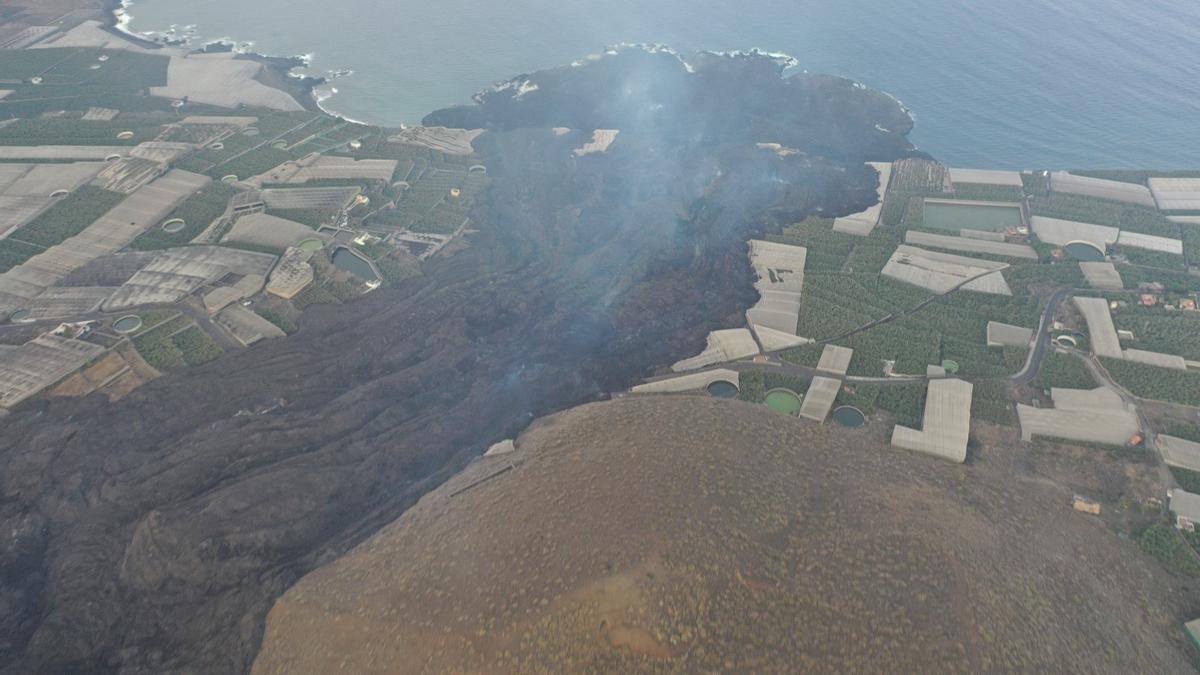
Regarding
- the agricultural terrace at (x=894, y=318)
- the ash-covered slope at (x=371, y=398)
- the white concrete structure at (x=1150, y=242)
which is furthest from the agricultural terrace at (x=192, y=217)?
the white concrete structure at (x=1150, y=242)

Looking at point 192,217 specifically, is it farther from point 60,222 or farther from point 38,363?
point 38,363

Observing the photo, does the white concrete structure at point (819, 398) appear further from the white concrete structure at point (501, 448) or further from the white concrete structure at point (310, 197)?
the white concrete structure at point (310, 197)

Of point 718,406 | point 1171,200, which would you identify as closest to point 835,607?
point 718,406

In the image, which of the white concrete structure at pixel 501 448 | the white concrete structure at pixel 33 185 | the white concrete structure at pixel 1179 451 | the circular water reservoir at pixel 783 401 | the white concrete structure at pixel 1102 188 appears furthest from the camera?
the white concrete structure at pixel 33 185

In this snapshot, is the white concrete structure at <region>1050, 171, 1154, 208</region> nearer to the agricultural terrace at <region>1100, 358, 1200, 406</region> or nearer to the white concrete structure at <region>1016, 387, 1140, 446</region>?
the agricultural terrace at <region>1100, 358, 1200, 406</region>

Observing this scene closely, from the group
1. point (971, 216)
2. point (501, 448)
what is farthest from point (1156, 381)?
point (501, 448)

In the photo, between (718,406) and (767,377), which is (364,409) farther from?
(767,377)

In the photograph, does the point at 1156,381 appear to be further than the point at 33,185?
No
